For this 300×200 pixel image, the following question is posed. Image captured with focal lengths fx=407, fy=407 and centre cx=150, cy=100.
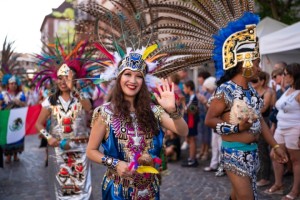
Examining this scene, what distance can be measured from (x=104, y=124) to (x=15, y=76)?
761 cm

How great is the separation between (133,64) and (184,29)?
4.09ft

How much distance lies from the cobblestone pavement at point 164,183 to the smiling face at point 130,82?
2915 mm

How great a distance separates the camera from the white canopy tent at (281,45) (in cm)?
655

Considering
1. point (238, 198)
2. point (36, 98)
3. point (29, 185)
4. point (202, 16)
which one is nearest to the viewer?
point (238, 198)

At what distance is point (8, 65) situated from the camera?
33.4 feet

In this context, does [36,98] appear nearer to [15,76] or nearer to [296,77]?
[15,76]

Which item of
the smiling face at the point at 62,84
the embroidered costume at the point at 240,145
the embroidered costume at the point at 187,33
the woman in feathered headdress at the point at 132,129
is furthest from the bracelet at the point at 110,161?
the smiling face at the point at 62,84

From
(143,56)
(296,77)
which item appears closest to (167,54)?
(143,56)

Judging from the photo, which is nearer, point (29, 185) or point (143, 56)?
point (143, 56)

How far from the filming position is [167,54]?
Result: 3781mm

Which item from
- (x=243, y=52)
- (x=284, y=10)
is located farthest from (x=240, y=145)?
(x=284, y=10)

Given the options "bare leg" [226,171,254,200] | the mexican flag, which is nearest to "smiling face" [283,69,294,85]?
"bare leg" [226,171,254,200]

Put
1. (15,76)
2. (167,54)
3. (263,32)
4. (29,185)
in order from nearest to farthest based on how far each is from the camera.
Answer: (167,54)
(29,185)
(263,32)
(15,76)

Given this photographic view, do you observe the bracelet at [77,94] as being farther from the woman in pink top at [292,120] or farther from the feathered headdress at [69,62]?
the woman in pink top at [292,120]
